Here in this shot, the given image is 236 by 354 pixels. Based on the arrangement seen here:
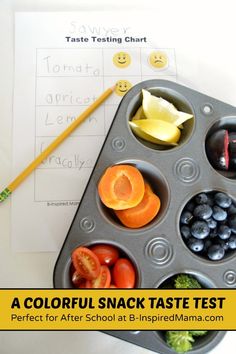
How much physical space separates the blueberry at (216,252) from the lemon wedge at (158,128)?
171mm

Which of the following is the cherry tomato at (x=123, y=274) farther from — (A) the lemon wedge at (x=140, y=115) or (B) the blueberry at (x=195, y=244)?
(A) the lemon wedge at (x=140, y=115)

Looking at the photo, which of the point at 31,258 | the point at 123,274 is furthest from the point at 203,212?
the point at 31,258

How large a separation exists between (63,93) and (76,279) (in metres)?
0.32

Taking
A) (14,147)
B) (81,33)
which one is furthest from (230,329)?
(81,33)

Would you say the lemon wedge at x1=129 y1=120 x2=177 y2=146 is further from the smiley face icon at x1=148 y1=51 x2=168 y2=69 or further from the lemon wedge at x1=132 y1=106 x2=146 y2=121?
Result: the smiley face icon at x1=148 y1=51 x2=168 y2=69

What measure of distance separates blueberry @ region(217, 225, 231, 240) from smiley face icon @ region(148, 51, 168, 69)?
1.01 ft

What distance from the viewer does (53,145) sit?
69cm

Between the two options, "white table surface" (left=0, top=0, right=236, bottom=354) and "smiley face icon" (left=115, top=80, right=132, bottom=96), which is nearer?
"white table surface" (left=0, top=0, right=236, bottom=354)

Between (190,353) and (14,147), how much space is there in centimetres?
40

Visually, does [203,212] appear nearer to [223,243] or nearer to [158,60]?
[223,243]

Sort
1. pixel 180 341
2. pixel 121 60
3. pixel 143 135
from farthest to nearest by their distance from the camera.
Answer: pixel 121 60 → pixel 143 135 → pixel 180 341

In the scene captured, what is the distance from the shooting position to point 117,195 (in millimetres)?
594

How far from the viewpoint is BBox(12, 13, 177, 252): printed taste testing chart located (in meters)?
0.66

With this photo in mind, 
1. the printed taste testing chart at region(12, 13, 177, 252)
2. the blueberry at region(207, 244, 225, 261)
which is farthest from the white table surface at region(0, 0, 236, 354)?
the blueberry at region(207, 244, 225, 261)
